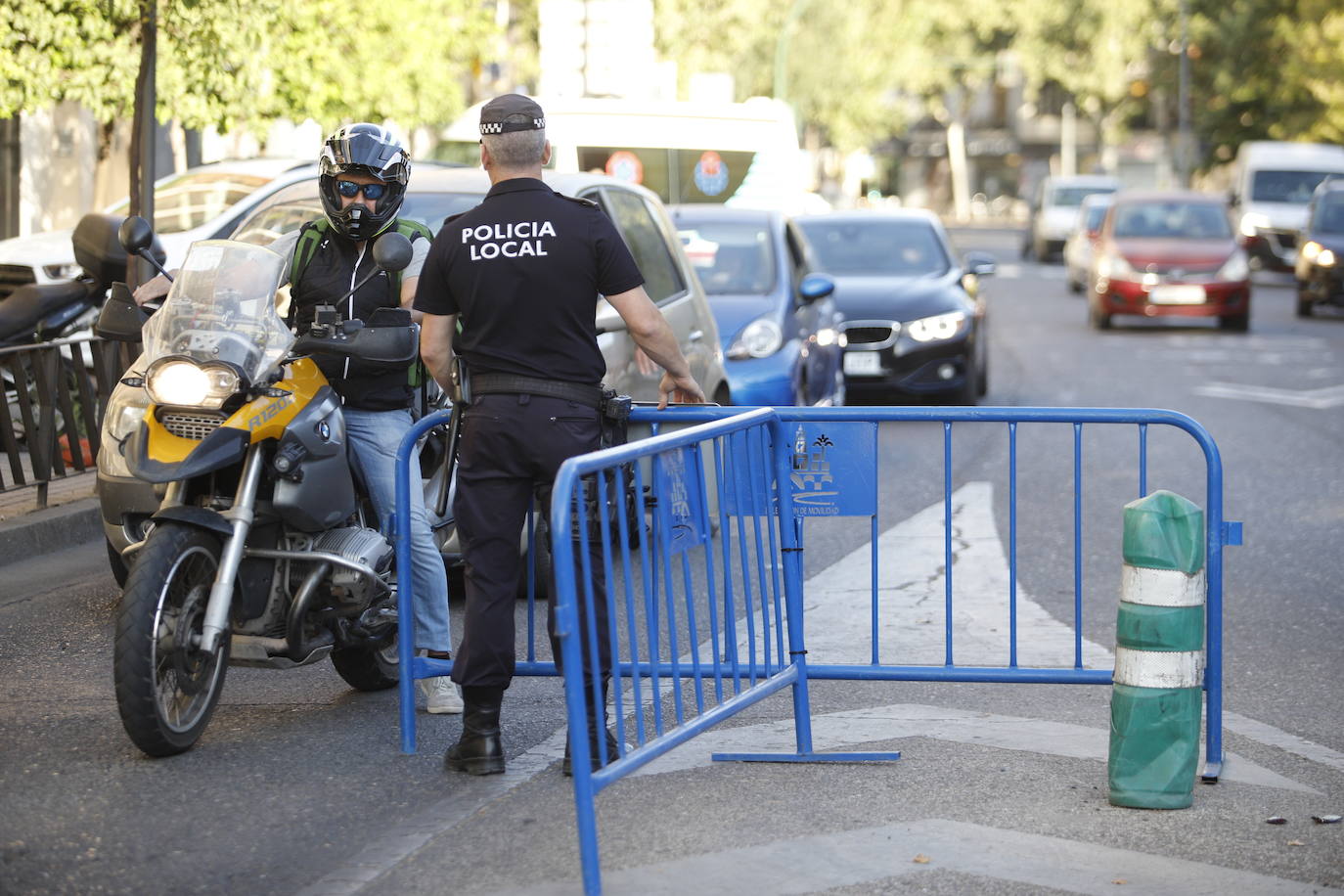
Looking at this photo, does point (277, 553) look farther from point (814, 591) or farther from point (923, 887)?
point (814, 591)

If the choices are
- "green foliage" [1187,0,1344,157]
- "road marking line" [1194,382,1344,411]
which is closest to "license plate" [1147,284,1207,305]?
"road marking line" [1194,382,1344,411]

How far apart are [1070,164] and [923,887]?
8523cm

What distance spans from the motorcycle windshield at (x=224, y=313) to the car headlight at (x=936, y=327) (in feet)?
32.2

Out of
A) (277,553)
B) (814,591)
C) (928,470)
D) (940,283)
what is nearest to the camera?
(277,553)

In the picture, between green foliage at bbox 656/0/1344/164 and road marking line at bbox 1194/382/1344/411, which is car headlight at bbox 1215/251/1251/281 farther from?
green foliage at bbox 656/0/1344/164

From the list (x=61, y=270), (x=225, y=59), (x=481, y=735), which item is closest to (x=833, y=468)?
(x=481, y=735)

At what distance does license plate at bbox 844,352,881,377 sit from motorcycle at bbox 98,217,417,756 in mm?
9389

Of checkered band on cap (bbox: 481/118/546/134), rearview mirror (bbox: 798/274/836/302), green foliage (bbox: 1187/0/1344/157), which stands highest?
green foliage (bbox: 1187/0/1344/157)

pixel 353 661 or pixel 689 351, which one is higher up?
pixel 689 351

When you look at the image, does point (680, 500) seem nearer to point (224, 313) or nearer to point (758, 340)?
point (224, 313)

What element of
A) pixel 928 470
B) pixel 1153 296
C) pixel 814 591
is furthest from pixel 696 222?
pixel 1153 296

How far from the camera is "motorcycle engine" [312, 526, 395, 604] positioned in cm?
577

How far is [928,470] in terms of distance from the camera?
40.0 feet

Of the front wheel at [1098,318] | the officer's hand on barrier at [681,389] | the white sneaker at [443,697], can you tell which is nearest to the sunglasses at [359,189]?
the officer's hand on barrier at [681,389]
